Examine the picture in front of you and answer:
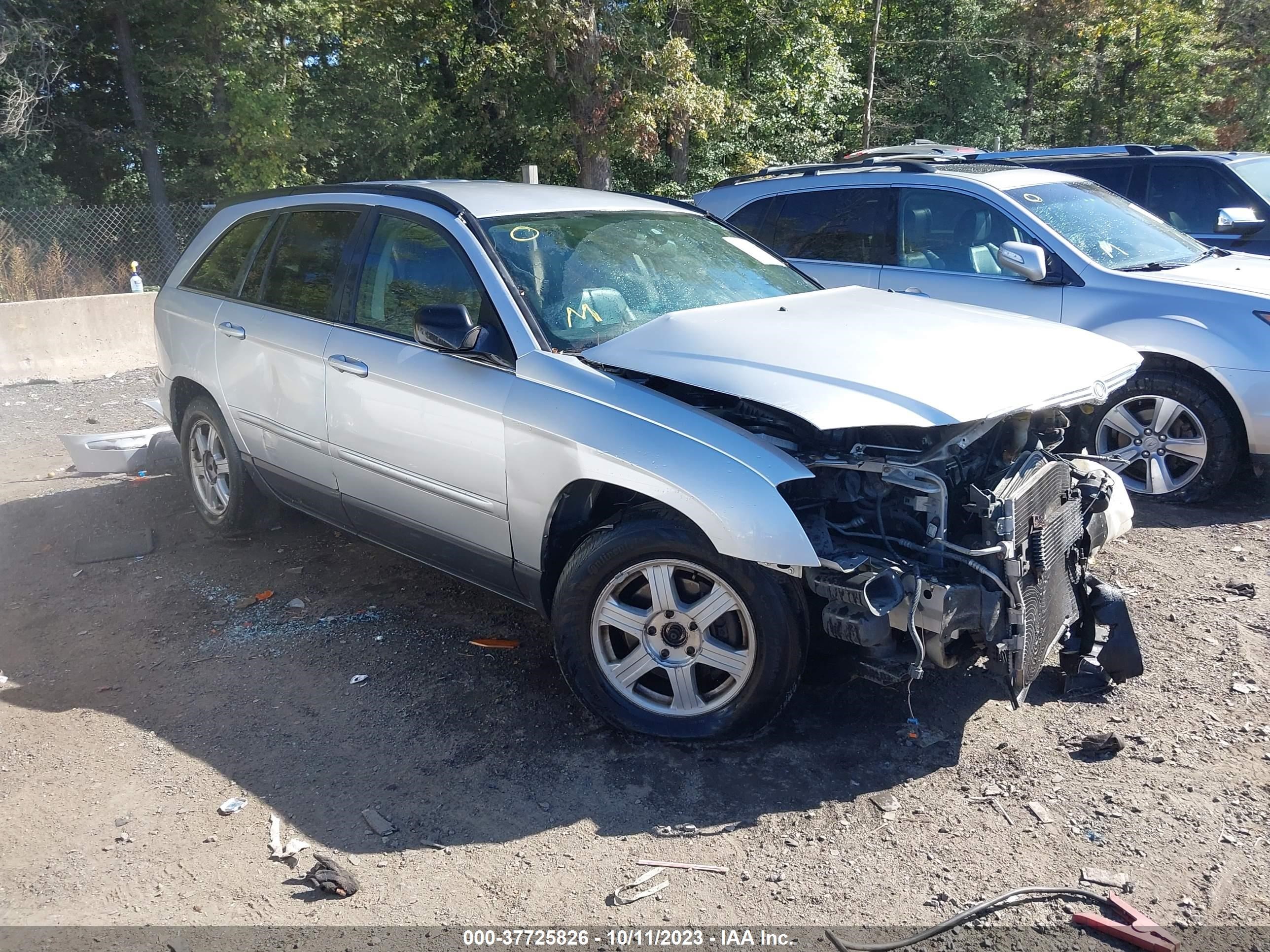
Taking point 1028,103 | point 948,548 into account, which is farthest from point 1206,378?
point 1028,103

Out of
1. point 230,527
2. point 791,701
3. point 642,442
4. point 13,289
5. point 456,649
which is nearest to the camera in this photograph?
point 642,442

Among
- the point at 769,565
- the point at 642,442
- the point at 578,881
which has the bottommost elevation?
the point at 578,881

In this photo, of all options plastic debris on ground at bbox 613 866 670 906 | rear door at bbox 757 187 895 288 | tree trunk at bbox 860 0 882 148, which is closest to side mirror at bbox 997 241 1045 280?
rear door at bbox 757 187 895 288

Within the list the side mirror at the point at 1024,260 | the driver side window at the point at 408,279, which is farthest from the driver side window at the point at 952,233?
the driver side window at the point at 408,279

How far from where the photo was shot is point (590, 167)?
17.1m

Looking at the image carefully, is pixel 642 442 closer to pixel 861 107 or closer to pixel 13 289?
pixel 13 289

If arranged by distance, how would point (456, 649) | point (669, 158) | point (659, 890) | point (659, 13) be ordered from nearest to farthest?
point (659, 890), point (456, 649), point (659, 13), point (669, 158)

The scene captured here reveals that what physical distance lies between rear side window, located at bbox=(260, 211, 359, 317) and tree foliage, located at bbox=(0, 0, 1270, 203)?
10.9 metres

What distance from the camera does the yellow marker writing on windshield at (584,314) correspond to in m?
4.18

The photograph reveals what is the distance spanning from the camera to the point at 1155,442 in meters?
6.20

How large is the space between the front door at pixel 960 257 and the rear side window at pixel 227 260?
3994 millimetres

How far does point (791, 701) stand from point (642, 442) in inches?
48.4

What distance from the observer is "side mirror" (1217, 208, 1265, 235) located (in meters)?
8.01

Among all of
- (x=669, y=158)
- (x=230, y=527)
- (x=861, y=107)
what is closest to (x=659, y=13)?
(x=669, y=158)
